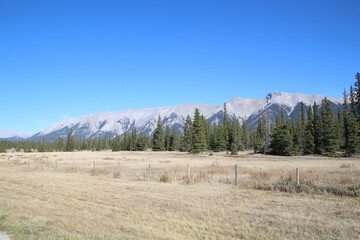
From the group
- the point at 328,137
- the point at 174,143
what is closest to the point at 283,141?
the point at 328,137

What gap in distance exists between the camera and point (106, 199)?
14.9 m

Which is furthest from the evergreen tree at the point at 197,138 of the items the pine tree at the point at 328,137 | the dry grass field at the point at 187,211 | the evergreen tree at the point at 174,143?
the dry grass field at the point at 187,211

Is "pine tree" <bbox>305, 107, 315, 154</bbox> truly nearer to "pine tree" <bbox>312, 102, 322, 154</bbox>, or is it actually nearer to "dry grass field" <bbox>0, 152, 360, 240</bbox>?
"pine tree" <bbox>312, 102, 322, 154</bbox>

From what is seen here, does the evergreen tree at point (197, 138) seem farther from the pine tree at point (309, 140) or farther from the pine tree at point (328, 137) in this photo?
Result: the pine tree at point (328, 137)

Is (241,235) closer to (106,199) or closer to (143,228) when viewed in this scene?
(143,228)

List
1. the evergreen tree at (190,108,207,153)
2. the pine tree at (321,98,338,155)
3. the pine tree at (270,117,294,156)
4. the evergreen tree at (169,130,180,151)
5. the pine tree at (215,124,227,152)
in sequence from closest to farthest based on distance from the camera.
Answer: the pine tree at (321,98,338,155) → the pine tree at (270,117,294,156) → the evergreen tree at (190,108,207,153) → the pine tree at (215,124,227,152) → the evergreen tree at (169,130,180,151)

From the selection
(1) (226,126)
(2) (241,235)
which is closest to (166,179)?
(2) (241,235)

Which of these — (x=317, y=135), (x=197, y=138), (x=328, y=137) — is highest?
(x=317, y=135)

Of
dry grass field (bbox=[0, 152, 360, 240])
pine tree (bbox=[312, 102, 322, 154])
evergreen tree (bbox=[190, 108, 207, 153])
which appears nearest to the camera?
dry grass field (bbox=[0, 152, 360, 240])

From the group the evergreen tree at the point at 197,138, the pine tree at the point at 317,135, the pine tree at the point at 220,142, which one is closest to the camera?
the pine tree at the point at 317,135

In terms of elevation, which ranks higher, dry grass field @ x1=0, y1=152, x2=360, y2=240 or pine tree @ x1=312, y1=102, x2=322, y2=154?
pine tree @ x1=312, y1=102, x2=322, y2=154

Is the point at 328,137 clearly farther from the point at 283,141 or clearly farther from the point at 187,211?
the point at 187,211

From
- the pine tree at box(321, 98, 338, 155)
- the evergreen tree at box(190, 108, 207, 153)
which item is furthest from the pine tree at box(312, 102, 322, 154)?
the evergreen tree at box(190, 108, 207, 153)

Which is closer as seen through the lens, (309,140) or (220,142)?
(309,140)
